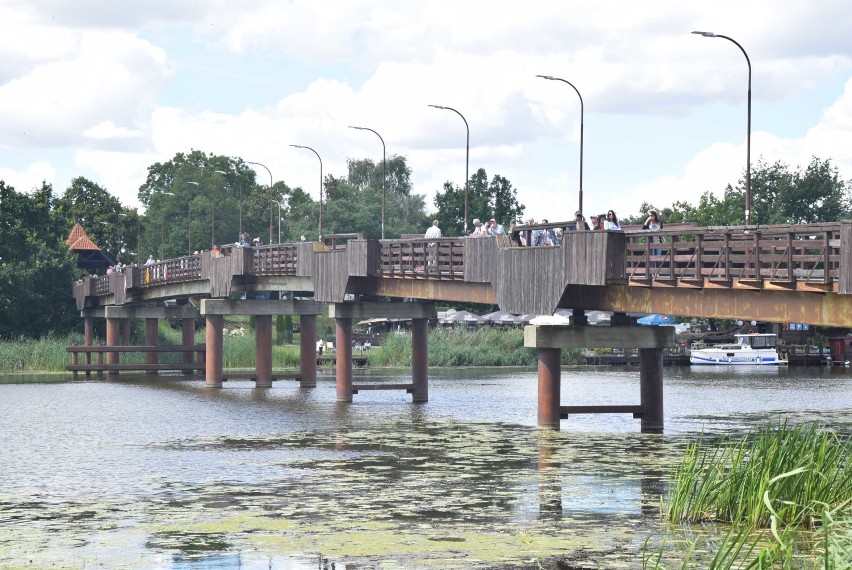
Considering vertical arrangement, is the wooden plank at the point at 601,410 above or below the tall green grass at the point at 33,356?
below

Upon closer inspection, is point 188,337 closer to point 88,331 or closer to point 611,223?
point 88,331

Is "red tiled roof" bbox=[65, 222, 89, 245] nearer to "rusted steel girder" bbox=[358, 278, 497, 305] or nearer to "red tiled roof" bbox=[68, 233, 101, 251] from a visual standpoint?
"red tiled roof" bbox=[68, 233, 101, 251]

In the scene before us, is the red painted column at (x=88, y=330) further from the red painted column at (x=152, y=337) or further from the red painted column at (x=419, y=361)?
the red painted column at (x=419, y=361)

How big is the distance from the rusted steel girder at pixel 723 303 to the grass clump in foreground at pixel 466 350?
62117mm

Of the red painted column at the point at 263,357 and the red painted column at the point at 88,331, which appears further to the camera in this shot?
the red painted column at the point at 88,331

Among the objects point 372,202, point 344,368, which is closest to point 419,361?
point 344,368

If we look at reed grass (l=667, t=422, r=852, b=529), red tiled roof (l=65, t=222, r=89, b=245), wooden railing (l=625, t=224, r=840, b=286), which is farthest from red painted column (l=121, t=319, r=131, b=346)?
reed grass (l=667, t=422, r=852, b=529)

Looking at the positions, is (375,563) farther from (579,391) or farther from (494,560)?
(579,391)

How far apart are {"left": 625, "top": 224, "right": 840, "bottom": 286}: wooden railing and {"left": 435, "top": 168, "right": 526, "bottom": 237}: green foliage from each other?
104 metres

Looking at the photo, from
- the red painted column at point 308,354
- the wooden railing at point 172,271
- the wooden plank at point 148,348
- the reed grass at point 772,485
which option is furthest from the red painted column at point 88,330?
the reed grass at point 772,485

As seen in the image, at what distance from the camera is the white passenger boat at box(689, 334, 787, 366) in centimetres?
10931

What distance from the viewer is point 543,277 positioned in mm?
43094

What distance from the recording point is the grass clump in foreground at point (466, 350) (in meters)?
105

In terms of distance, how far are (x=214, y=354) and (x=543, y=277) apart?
126 feet
